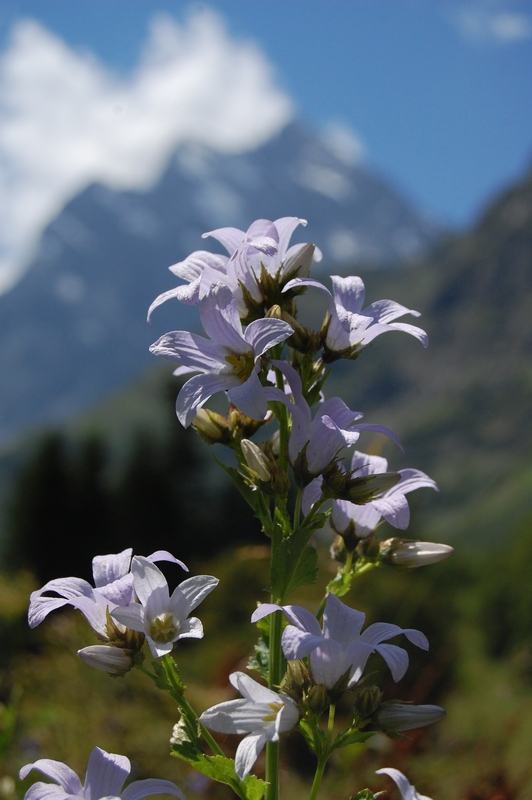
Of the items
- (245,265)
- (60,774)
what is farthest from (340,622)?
(245,265)

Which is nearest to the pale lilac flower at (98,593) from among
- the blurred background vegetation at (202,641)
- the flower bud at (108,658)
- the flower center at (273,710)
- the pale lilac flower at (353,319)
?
the flower bud at (108,658)

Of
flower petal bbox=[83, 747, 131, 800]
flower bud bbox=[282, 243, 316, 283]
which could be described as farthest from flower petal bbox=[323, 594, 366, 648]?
flower bud bbox=[282, 243, 316, 283]

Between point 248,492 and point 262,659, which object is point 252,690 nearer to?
point 262,659

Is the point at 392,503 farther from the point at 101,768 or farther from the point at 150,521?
the point at 150,521

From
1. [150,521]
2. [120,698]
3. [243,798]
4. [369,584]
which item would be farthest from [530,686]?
[150,521]

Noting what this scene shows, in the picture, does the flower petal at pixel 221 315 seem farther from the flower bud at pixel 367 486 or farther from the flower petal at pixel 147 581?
the flower petal at pixel 147 581

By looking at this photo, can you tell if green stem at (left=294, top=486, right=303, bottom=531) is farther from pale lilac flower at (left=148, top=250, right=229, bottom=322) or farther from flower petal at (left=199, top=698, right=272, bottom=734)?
pale lilac flower at (left=148, top=250, right=229, bottom=322)
